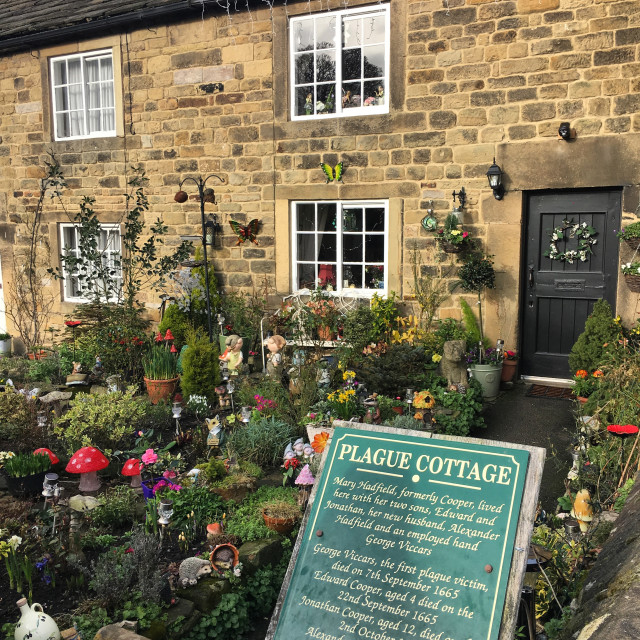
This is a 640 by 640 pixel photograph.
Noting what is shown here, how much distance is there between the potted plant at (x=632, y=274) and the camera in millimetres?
7648

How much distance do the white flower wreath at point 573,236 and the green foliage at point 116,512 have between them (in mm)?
6056

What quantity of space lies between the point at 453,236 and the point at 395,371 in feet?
7.00

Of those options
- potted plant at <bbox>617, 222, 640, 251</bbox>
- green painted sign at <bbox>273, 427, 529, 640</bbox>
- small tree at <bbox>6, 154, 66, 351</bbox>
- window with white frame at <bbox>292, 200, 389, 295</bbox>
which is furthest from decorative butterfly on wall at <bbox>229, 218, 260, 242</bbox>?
green painted sign at <bbox>273, 427, 529, 640</bbox>

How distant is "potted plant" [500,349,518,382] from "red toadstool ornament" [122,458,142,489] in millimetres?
5014

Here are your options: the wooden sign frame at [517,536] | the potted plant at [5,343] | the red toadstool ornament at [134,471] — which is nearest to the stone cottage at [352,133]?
the potted plant at [5,343]

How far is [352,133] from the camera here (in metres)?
9.38

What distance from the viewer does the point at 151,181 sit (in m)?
11.0

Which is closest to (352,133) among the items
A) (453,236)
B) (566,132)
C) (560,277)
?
(453,236)

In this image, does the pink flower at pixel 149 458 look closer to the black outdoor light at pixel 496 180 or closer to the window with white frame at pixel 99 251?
the black outdoor light at pixel 496 180

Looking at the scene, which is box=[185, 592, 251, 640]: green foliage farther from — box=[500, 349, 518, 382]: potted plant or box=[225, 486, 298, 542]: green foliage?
box=[500, 349, 518, 382]: potted plant

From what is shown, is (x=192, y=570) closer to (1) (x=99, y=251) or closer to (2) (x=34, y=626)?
(2) (x=34, y=626)

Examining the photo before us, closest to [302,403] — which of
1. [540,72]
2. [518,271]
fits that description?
[518,271]

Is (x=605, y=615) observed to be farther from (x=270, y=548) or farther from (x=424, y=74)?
(x=424, y=74)

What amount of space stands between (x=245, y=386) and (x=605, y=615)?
225 inches
